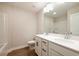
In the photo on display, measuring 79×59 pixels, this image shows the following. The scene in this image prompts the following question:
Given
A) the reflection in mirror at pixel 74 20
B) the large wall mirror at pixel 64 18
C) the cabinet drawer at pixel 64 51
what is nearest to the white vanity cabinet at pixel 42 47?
the cabinet drawer at pixel 64 51

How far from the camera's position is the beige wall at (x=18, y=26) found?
117 cm

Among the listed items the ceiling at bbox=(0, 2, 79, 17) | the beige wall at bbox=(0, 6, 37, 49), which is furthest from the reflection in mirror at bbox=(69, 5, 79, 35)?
the beige wall at bbox=(0, 6, 37, 49)

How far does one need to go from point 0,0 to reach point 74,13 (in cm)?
146

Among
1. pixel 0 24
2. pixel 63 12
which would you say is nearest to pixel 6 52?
pixel 0 24

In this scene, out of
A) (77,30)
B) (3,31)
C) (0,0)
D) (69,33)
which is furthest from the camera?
(69,33)

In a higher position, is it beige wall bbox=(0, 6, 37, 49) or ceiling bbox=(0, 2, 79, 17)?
ceiling bbox=(0, 2, 79, 17)

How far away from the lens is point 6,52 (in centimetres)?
119

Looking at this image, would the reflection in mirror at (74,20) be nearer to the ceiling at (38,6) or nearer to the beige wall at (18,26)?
the ceiling at (38,6)

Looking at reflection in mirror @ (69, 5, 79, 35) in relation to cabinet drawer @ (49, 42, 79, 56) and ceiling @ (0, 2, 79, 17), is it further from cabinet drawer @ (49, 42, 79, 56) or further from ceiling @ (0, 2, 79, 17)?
cabinet drawer @ (49, 42, 79, 56)

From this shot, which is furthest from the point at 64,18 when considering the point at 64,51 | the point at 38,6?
the point at 64,51

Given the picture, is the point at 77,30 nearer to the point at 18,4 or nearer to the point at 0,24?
the point at 18,4

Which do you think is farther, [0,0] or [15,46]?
→ [15,46]

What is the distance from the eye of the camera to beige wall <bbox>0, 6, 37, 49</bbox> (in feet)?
3.84

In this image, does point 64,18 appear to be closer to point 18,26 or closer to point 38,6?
point 38,6
